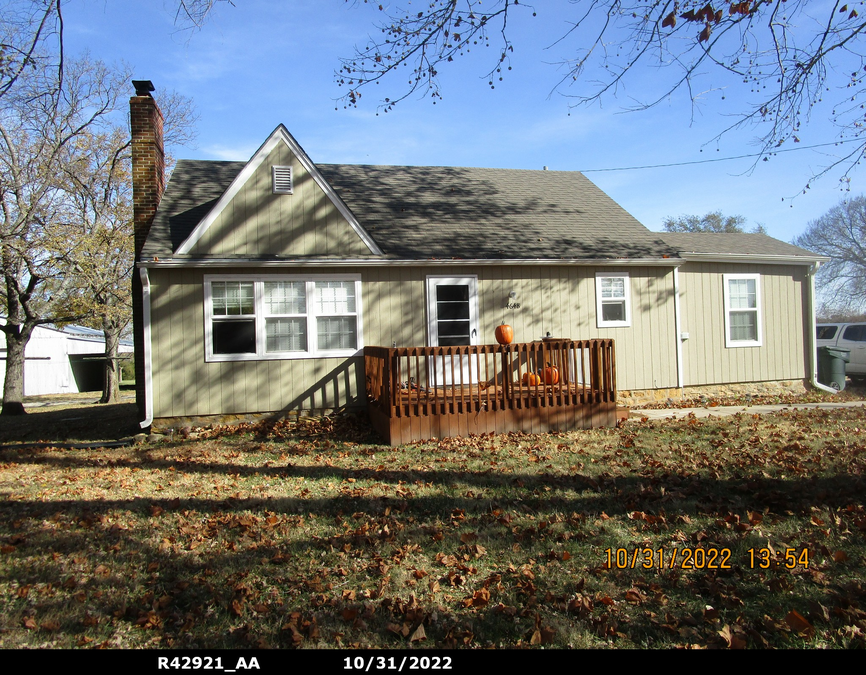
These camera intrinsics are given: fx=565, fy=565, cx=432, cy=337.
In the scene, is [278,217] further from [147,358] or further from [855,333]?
[855,333]

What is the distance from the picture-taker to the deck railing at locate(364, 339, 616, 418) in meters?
8.64

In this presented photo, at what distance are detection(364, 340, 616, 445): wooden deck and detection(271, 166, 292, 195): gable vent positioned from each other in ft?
10.9

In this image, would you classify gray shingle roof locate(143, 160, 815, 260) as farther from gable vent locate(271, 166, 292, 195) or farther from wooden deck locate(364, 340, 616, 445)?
wooden deck locate(364, 340, 616, 445)

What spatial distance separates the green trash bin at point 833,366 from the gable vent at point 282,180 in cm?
1396

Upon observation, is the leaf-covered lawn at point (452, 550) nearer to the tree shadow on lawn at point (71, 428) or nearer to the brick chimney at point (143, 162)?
the tree shadow on lawn at point (71, 428)

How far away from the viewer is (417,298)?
1094 centimetres

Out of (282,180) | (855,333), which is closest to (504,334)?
Answer: (282,180)

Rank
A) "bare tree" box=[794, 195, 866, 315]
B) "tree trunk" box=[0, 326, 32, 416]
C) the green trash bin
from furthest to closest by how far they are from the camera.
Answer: "bare tree" box=[794, 195, 866, 315], "tree trunk" box=[0, 326, 32, 416], the green trash bin

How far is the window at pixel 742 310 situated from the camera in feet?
42.3

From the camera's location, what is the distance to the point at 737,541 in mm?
4297

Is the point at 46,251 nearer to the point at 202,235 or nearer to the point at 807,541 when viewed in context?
the point at 202,235

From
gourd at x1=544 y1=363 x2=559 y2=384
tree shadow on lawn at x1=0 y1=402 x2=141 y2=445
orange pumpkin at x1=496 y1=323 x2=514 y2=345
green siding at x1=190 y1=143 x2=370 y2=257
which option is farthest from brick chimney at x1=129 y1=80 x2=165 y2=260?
gourd at x1=544 y1=363 x2=559 y2=384
